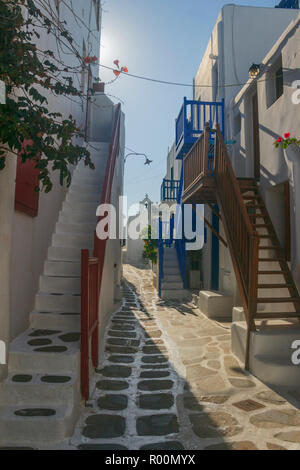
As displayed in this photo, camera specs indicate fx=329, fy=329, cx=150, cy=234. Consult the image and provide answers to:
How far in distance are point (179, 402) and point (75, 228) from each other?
353cm

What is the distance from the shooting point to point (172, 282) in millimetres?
11031

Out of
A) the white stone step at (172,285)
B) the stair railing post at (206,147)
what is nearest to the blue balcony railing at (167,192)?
the white stone step at (172,285)

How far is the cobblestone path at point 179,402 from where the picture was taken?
2.89m

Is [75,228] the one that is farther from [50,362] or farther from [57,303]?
[50,362]

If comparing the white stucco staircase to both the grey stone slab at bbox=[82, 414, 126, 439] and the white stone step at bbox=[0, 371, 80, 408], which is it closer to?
the white stone step at bbox=[0, 371, 80, 408]

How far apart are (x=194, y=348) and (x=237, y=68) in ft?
25.5

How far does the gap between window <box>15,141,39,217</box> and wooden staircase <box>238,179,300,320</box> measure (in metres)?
3.35

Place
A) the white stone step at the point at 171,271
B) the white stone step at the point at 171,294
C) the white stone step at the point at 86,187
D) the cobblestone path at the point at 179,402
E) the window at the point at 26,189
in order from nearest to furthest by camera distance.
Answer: the cobblestone path at the point at 179,402 → the window at the point at 26,189 → the white stone step at the point at 86,187 → the white stone step at the point at 171,294 → the white stone step at the point at 171,271

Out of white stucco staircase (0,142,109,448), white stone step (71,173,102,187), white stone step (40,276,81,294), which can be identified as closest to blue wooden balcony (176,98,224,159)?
white stone step (71,173,102,187)

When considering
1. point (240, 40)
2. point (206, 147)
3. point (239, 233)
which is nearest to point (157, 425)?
point (239, 233)

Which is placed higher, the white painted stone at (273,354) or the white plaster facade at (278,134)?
the white plaster facade at (278,134)

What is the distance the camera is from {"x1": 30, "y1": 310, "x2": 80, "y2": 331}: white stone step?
4.21 m

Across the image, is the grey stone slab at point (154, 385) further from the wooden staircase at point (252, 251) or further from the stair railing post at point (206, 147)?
the stair railing post at point (206, 147)

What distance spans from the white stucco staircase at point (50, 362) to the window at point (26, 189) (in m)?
1.07
